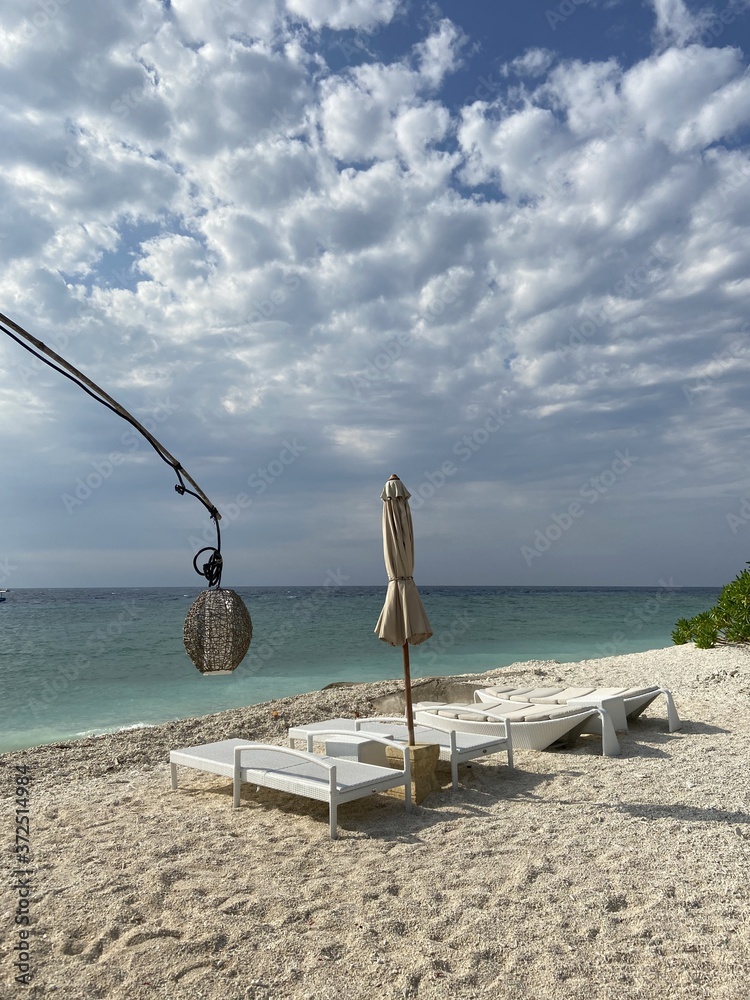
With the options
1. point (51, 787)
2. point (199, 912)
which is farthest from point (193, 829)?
point (51, 787)

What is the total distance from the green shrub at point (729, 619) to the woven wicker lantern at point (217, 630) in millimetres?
9145

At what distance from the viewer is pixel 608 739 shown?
5496mm

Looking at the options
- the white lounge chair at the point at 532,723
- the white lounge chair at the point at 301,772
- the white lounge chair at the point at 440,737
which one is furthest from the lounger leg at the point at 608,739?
the white lounge chair at the point at 301,772

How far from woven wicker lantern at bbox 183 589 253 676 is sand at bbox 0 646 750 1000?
1030 mm

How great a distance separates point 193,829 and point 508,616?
1195 inches

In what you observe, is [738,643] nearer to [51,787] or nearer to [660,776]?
[660,776]

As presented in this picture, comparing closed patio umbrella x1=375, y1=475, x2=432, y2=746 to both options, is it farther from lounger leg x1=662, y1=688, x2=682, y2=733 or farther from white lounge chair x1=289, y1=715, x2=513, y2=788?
lounger leg x1=662, y1=688, x2=682, y2=733

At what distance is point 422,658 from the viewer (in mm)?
17219

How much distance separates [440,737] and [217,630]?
2.26 metres

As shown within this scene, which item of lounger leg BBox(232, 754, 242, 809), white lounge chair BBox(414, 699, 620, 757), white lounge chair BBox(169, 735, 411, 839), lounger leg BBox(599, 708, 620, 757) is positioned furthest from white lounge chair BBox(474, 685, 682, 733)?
lounger leg BBox(232, 754, 242, 809)

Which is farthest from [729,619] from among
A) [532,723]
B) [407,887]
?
[407,887]

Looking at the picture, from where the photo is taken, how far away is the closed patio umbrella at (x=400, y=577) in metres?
4.68

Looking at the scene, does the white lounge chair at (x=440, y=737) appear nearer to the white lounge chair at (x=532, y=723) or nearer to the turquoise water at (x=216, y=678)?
the white lounge chair at (x=532, y=723)

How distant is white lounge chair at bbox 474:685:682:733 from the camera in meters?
6.20
